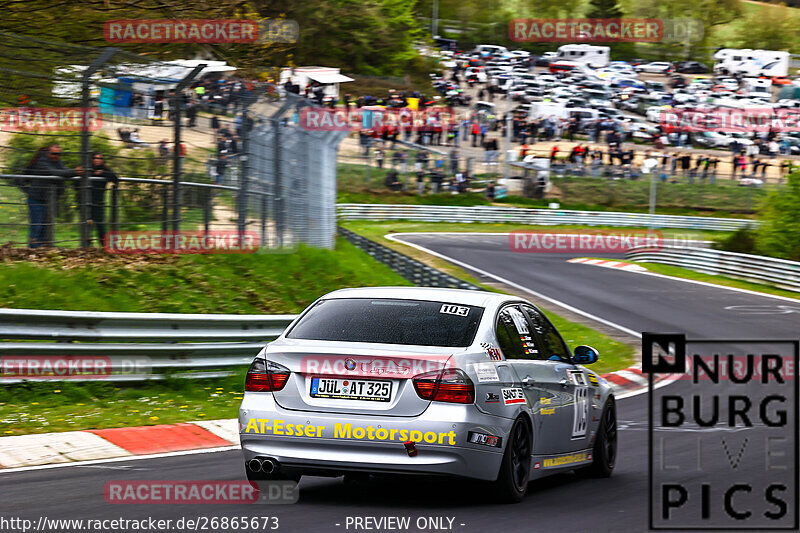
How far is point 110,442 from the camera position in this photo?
29.6ft

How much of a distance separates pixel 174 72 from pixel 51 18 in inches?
165

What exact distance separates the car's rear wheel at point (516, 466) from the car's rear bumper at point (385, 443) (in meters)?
0.09

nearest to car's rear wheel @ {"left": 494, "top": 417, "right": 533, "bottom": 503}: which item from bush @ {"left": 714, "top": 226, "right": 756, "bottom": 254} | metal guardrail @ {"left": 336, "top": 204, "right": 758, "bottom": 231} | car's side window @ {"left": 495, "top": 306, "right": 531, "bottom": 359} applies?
car's side window @ {"left": 495, "top": 306, "right": 531, "bottom": 359}

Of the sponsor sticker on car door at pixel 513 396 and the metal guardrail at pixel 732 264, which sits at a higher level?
the sponsor sticker on car door at pixel 513 396

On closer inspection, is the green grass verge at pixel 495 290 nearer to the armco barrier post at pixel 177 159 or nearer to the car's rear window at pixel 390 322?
the armco barrier post at pixel 177 159

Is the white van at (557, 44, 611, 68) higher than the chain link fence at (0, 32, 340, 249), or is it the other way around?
the white van at (557, 44, 611, 68)

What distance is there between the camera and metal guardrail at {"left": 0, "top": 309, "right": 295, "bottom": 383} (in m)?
10.4

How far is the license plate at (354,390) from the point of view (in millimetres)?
6441

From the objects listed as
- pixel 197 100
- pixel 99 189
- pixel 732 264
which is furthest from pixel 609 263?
pixel 99 189

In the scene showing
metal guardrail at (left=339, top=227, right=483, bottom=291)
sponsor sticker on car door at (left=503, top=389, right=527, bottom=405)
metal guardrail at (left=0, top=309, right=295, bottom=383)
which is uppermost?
sponsor sticker on car door at (left=503, top=389, right=527, bottom=405)

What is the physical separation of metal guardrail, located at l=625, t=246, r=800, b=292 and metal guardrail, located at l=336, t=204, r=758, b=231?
12.2m

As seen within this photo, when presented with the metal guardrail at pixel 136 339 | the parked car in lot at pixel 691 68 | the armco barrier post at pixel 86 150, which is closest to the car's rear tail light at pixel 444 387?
the metal guardrail at pixel 136 339

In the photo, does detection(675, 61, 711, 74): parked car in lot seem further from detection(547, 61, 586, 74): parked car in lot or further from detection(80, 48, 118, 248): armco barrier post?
detection(80, 48, 118, 248): armco barrier post

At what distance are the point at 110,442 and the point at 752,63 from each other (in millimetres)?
89553
